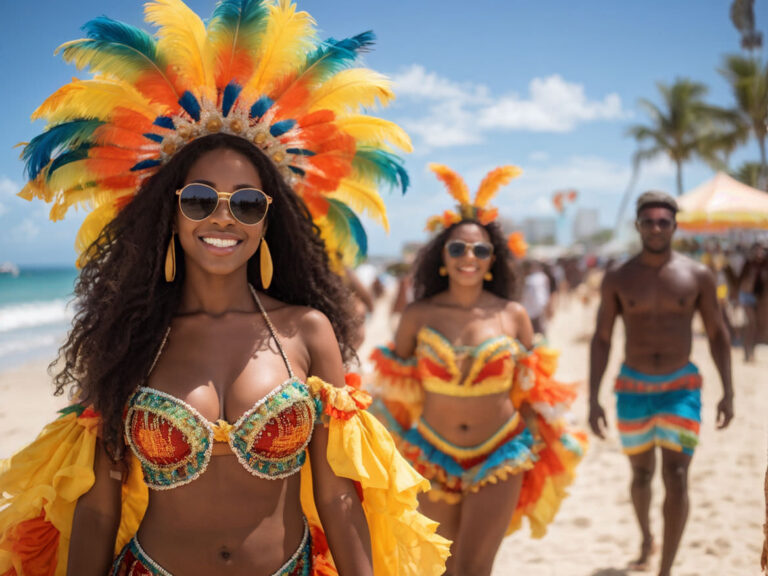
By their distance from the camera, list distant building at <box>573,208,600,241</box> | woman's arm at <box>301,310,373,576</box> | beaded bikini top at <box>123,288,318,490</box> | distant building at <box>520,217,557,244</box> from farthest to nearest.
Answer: distant building at <box>573,208,600,241</box> → distant building at <box>520,217,557,244</box> → woman's arm at <box>301,310,373,576</box> → beaded bikini top at <box>123,288,318,490</box>

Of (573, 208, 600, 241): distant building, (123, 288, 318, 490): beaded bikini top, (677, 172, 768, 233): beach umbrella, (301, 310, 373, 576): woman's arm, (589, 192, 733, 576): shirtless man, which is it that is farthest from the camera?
(573, 208, 600, 241): distant building

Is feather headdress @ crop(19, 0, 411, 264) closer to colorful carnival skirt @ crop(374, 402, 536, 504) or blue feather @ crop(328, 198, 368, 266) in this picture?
blue feather @ crop(328, 198, 368, 266)

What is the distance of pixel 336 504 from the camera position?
210 cm

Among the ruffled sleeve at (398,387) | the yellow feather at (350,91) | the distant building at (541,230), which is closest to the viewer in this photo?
the yellow feather at (350,91)

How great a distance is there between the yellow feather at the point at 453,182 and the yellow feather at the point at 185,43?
2.42 m

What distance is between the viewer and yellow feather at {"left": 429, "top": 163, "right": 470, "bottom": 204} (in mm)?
4535

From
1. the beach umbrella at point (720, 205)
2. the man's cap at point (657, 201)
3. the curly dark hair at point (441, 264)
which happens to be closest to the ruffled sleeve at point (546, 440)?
the curly dark hair at point (441, 264)

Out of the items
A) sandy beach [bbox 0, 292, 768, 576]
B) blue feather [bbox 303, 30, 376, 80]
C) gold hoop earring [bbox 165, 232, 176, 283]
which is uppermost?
blue feather [bbox 303, 30, 376, 80]

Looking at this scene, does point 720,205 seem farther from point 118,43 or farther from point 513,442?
point 118,43

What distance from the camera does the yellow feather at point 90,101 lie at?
7.39ft

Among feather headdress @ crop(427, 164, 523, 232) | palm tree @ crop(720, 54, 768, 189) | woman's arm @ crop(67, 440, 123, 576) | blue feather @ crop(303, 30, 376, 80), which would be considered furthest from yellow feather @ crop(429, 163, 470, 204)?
palm tree @ crop(720, 54, 768, 189)

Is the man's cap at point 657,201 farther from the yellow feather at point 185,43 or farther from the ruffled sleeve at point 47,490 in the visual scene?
the ruffled sleeve at point 47,490

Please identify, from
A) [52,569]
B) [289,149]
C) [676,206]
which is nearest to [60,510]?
[52,569]

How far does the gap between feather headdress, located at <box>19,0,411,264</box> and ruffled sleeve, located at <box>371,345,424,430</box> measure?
79.0 inches
